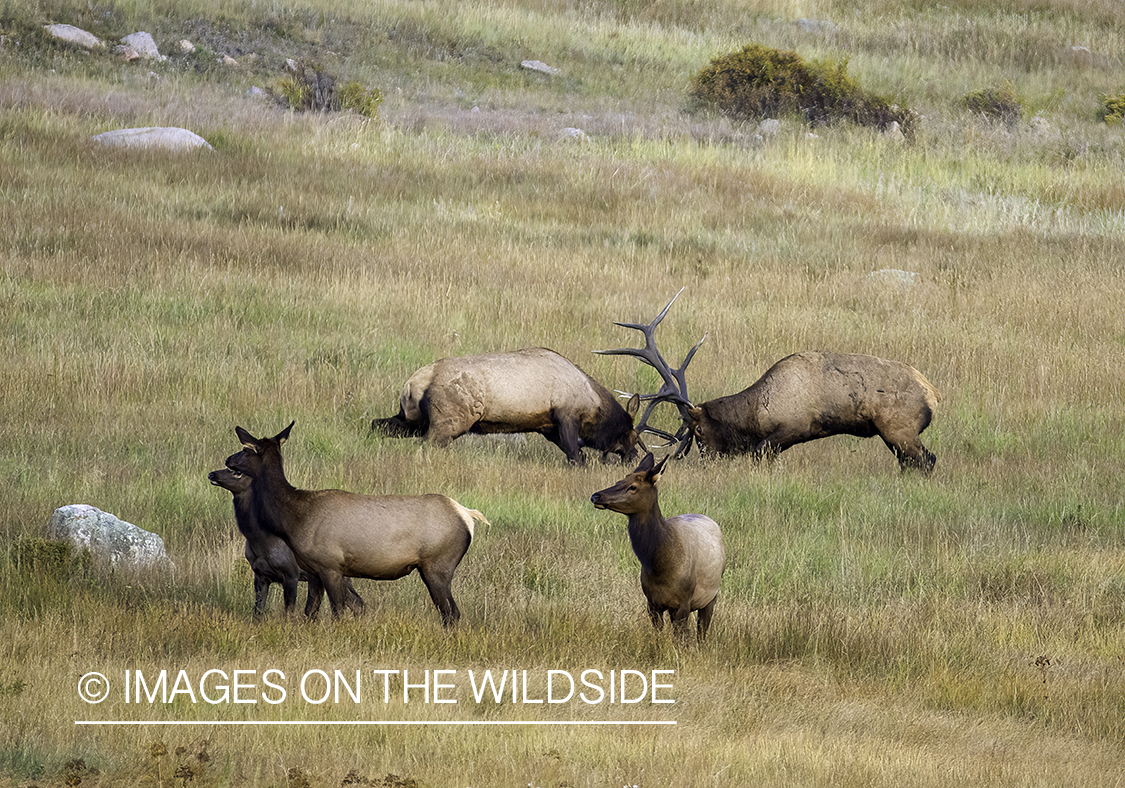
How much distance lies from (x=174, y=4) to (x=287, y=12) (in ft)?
11.7

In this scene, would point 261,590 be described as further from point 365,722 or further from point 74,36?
point 74,36

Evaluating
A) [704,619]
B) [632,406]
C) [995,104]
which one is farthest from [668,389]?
[995,104]

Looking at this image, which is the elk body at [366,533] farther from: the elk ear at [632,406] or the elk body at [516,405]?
the elk ear at [632,406]

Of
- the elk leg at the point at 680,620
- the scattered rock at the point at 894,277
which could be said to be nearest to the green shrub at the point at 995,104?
the scattered rock at the point at 894,277

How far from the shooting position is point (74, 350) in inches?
511

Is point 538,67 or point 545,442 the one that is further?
point 538,67

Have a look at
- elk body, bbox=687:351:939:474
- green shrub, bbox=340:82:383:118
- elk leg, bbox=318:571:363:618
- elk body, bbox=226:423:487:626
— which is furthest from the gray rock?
green shrub, bbox=340:82:383:118

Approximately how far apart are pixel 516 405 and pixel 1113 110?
33075 mm

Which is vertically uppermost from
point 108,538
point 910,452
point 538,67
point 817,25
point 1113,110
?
point 817,25

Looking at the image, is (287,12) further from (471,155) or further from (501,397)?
(501,397)

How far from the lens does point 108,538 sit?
780 centimetres

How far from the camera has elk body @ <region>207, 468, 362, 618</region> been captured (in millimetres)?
6672

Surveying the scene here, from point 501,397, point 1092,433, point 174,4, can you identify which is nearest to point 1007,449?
point 1092,433

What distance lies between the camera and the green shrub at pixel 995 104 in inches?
1513
